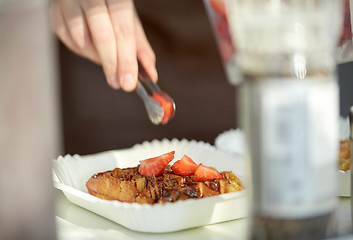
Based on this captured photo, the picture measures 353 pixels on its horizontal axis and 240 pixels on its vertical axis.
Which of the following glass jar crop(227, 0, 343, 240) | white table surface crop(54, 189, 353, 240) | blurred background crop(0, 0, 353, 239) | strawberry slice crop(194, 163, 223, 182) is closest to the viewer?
glass jar crop(227, 0, 343, 240)

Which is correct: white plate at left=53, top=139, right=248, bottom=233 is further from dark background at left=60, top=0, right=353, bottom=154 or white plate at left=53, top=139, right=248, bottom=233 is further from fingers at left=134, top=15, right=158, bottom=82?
dark background at left=60, top=0, right=353, bottom=154

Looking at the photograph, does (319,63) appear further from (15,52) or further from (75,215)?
(75,215)

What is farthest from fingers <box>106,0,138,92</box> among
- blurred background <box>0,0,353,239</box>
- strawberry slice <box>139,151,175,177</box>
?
blurred background <box>0,0,353,239</box>

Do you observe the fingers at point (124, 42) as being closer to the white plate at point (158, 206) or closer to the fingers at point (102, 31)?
the fingers at point (102, 31)

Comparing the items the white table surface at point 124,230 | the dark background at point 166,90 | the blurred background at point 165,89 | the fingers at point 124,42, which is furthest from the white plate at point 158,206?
the dark background at point 166,90

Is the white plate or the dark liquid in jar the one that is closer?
the dark liquid in jar

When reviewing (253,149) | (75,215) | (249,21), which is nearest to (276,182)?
(253,149)

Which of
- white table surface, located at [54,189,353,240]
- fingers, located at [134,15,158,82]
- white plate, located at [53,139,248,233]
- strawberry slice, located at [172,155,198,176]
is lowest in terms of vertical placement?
white table surface, located at [54,189,353,240]
